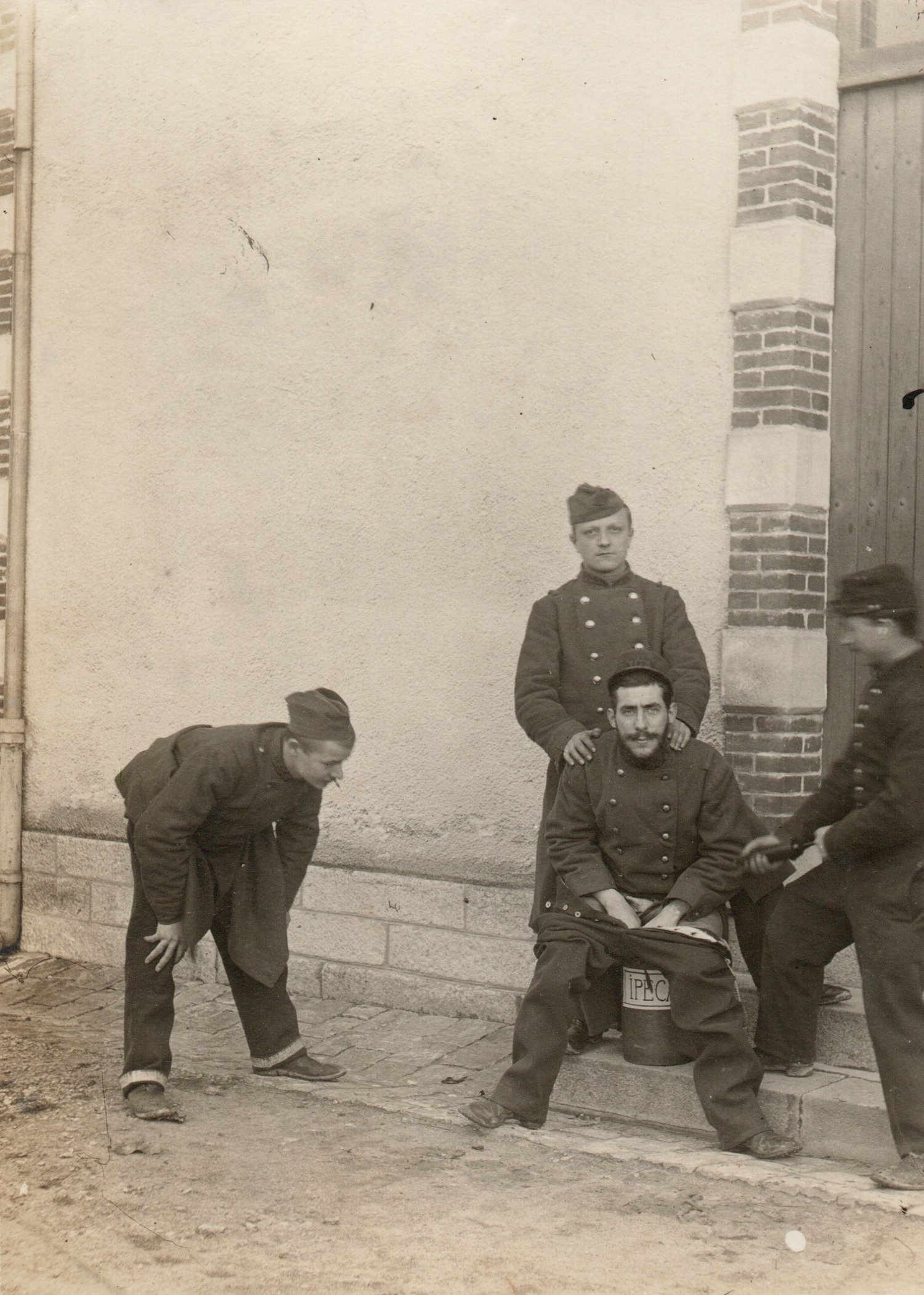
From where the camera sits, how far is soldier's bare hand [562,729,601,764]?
17.4ft

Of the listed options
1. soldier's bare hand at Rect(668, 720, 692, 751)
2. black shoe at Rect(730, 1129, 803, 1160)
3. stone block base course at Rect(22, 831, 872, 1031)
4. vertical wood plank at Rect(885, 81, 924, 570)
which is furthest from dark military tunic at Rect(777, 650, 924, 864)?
vertical wood plank at Rect(885, 81, 924, 570)

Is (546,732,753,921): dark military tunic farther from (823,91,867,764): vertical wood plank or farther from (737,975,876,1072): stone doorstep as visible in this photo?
(823,91,867,764): vertical wood plank

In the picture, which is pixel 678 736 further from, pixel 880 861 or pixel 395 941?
pixel 395 941

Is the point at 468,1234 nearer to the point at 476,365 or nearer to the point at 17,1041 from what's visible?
the point at 17,1041

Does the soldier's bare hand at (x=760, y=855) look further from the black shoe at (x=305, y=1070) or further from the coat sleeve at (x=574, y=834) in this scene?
the black shoe at (x=305, y=1070)

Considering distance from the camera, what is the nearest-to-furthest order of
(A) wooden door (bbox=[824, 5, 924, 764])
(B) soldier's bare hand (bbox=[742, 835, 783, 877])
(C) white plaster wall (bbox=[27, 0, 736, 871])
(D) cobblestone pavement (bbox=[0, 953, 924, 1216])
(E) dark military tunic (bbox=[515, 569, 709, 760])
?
(D) cobblestone pavement (bbox=[0, 953, 924, 1216]) < (B) soldier's bare hand (bbox=[742, 835, 783, 877]) < (E) dark military tunic (bbox=[515, 569, 709, 760]) < (A) wooden door (bbox=[824, 5, 924, 764]) < (C) white plaster wall (bbox=[27, 0, 736, 871])

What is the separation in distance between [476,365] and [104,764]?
302cm

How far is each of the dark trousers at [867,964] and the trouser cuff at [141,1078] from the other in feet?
7.14

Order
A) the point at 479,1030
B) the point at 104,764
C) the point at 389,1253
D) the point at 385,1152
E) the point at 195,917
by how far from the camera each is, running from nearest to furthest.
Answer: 1. the point at 389,1253
2. the point at 385,1152
3. the point at 195,917
4. the point at 479,1030
5. the point at 104,764

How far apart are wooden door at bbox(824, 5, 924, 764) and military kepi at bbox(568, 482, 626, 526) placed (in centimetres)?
117

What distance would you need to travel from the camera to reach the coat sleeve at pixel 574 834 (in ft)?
17.0

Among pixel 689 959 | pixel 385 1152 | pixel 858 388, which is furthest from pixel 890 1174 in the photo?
pixel 858 388

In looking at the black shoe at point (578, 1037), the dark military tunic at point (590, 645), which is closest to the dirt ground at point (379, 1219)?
the black shoe at point (578, 1037)

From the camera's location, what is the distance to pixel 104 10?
799cm
